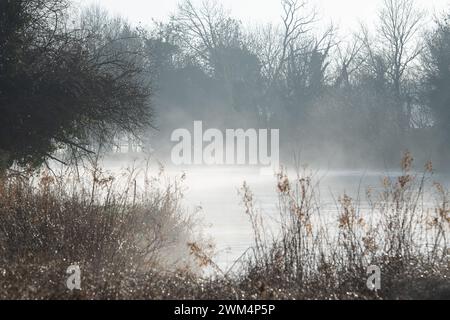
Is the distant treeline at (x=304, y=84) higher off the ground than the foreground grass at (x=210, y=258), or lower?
higher

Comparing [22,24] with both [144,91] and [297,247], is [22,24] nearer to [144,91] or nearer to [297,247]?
[144,91]

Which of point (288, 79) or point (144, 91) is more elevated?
point (288, 79)

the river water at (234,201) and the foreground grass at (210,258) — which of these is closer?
the foreground grass at (210,258)

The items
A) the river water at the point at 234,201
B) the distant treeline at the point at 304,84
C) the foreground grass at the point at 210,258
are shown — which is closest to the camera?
the foreground grass at the point at 210,258

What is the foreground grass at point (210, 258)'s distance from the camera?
9.57 meters

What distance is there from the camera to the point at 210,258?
41.0ft

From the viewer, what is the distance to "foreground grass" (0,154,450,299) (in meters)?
9.57

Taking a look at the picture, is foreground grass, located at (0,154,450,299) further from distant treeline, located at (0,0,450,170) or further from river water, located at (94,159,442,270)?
distant treeline, located at (0,0,450,170)

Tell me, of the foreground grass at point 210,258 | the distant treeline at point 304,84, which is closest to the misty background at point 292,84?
the distant treeline at point 304,84

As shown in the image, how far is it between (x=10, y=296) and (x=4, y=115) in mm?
10848

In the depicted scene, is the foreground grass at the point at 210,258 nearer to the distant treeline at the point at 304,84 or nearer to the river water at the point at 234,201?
the river water at the point at 234,201

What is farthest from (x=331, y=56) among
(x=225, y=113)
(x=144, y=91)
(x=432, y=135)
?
(x=144, y=91)

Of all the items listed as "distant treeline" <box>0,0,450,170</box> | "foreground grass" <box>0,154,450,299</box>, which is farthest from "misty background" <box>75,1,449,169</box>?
"foreground grass" <box>0,154,450,299</box>
